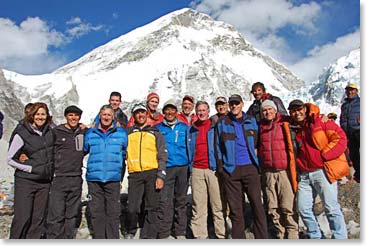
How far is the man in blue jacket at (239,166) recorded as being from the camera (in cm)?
446

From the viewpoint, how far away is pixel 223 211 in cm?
480

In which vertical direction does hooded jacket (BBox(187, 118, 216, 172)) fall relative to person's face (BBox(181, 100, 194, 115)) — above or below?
below

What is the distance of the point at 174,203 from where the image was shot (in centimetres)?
491

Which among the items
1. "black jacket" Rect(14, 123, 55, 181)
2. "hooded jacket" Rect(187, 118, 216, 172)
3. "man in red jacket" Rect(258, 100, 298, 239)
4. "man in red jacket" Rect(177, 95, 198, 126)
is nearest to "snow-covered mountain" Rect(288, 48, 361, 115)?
"man in red jacket" Rect(177, 95, 198, 126)

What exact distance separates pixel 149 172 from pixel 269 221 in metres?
1.80

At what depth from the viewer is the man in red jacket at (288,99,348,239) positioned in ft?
13.7

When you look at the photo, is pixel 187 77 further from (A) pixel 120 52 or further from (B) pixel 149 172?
(B) pixel 149 172

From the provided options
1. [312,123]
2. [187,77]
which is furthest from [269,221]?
[187,77]

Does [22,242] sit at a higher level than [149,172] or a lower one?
lower

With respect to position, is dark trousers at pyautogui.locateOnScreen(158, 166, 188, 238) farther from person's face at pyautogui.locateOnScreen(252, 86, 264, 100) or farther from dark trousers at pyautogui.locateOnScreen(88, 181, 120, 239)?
person's face at pyautogui.locateOnScreen(252, 86, 264, 100)

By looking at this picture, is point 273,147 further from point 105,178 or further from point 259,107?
point 105,178

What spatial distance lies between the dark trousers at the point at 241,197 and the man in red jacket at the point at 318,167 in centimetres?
47

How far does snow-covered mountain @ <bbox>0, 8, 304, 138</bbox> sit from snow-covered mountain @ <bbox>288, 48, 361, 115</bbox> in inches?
1674

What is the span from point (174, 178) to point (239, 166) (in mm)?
878
